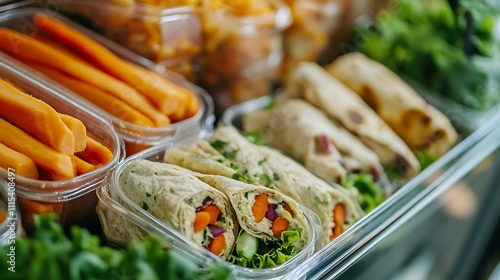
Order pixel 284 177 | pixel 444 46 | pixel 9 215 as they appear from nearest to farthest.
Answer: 1. pixel 9 215
2. pixel 284 177
3. pixel 444 46

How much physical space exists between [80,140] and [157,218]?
0.27 meters

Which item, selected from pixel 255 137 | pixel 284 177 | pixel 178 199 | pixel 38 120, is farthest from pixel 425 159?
pixel 38 120

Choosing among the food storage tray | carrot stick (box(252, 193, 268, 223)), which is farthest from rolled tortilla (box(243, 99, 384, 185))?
carrot stick (box(252, 193, 268, 223))

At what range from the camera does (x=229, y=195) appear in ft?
4.80

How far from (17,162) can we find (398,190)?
1154 millimetres

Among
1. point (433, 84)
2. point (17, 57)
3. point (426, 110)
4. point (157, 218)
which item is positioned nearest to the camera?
point (157, 218)

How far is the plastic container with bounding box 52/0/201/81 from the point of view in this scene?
6.71 feet

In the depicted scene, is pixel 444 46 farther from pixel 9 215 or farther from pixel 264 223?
pixel 9 215

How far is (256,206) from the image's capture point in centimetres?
148

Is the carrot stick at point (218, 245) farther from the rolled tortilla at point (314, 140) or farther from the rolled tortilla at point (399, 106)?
the rolled tortilla at point (399, 106)

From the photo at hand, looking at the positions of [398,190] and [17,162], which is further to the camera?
[398,190]

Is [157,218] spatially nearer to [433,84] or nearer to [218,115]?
[218,115]

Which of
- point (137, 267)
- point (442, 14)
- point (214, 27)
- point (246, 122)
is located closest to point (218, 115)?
point (246, 122)

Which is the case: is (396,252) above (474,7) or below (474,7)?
below
